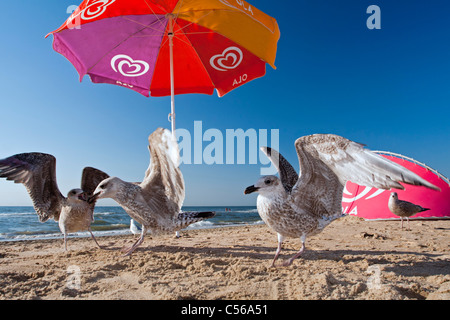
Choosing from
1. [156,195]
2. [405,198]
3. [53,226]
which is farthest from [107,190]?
[53,226]

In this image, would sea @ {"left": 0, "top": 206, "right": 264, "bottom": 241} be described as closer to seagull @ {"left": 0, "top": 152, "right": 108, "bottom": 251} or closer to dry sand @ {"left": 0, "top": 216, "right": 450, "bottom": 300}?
dry sand @ {"left": 0, "top": 216, "right": 450, "bottom": 300}

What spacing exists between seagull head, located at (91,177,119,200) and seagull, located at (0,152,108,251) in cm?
96

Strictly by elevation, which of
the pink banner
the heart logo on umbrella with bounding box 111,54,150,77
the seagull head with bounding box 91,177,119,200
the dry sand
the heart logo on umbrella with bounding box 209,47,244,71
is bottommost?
the dry sand

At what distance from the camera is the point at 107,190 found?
127 inches

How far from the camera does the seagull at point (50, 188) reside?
4113mm

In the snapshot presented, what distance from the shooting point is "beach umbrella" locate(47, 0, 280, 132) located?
4.16m

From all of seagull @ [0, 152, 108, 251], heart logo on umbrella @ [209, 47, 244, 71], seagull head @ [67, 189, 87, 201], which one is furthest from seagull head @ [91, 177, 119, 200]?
heart logo on umbrella @ [209, 47, 244, 71]

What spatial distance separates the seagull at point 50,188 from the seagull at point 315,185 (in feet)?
9.22

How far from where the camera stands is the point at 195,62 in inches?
219

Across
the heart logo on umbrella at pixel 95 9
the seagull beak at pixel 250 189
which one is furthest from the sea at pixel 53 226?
the heart logo on umbrella at pixel 95 9

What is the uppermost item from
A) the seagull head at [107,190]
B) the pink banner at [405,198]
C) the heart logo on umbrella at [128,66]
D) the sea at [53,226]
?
the heart logo on umbrella at [128,66]

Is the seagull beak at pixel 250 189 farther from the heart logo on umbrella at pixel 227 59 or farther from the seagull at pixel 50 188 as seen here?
the heart logo on umbrella at pixel 227 59
